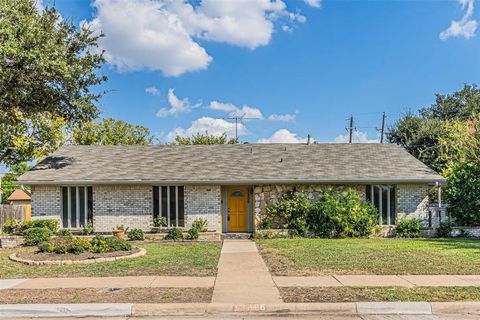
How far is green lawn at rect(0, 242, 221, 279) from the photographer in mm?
10453

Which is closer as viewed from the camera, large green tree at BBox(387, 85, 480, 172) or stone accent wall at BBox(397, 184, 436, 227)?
stone accent wall at BBox(397, 184, 436, 227)

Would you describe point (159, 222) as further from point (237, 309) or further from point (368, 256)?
point (237, 309)

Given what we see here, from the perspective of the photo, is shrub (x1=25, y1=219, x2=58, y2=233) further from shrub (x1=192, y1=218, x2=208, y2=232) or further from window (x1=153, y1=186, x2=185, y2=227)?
shrub (x1=192, y1=218, x2=208, y2=232)

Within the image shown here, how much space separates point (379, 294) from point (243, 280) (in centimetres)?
294

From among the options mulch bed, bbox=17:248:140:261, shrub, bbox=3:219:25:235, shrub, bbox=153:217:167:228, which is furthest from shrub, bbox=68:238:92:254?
shrub, bbox=3:219:25:235

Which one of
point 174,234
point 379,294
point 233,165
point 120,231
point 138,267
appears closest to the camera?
point 379,294

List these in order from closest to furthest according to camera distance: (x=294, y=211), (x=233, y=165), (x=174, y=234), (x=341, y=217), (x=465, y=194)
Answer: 1. (x=174, y=234)
2. (x=341, y=217)
3. (x=294, y=211)
4. (x=465, y=194)
5. (x=233, y=165)

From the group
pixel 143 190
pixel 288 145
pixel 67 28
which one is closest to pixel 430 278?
pixel 143 190

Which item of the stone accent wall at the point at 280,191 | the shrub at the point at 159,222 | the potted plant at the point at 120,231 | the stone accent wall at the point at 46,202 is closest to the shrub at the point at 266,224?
the stone accent wall at the point at 280,191

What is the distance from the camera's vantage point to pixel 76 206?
19.2 metres

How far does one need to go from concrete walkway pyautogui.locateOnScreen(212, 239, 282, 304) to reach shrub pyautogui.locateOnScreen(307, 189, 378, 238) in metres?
4.85

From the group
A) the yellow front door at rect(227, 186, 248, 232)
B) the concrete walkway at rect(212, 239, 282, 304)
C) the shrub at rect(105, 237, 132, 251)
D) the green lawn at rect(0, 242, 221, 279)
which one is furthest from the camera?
the yellow front door at rect(227, 186, 248, 232)

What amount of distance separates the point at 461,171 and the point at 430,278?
11.8m

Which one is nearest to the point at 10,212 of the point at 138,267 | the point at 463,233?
the point at 138,267
